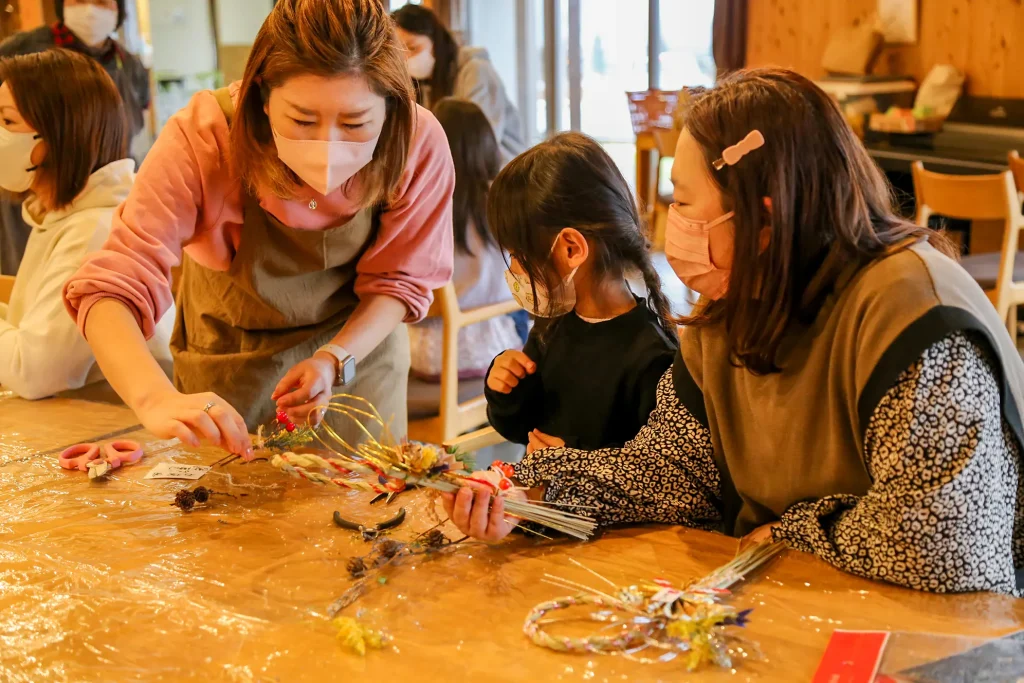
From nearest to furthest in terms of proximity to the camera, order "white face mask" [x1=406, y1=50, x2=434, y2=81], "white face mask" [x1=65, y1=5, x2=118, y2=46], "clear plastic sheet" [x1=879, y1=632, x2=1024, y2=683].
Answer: "clear plastic sheet" [x1=879, y1=632, x2=1024, y2=683] → "white face mask" [x1=406, y1=50, x2=434, y2=81] → "white face mask" [x1=65, y1=5, x2=118, y2=46]

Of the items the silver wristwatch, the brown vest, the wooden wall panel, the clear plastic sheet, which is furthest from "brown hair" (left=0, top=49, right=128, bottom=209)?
the wooden wall panel

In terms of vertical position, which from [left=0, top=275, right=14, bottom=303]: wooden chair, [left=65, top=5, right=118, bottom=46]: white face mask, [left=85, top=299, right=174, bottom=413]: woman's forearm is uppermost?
[left=65, top=5, right=118, bottom=46]: white face mask

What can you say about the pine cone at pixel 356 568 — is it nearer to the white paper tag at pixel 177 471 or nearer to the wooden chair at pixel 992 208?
the white paper tag at pixel 177 471

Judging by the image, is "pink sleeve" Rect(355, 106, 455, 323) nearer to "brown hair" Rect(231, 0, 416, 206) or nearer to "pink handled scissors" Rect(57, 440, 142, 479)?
"brown hair" Rect(231, 0, 416, 206)

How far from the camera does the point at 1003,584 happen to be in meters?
1.19

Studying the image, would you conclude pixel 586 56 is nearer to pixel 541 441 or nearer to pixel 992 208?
pixel 992 208

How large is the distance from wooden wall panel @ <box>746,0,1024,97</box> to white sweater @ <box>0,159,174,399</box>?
137 inches

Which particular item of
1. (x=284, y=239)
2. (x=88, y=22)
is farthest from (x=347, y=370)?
(x=88, y=22)

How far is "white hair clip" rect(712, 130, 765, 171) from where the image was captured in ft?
4.10

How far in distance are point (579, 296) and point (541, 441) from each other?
0.27 metres

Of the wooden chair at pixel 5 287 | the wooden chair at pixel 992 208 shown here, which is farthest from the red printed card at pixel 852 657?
the wooden chair at pixel 992 208

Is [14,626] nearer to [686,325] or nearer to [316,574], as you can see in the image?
[316,574]

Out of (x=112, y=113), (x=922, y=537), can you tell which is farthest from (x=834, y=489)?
(x=112, y=113)

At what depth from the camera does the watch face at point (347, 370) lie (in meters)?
1.82
